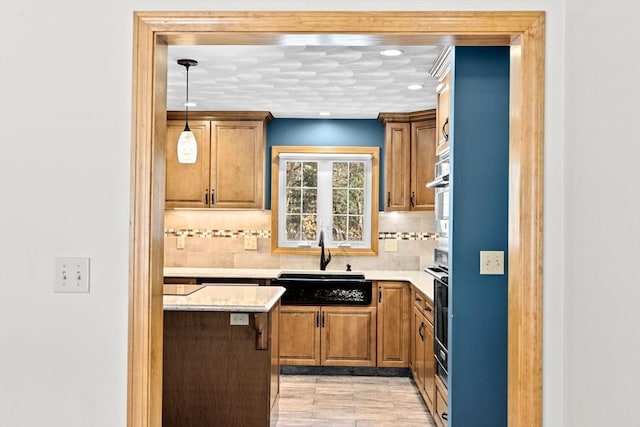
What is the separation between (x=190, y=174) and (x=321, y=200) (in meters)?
1.31

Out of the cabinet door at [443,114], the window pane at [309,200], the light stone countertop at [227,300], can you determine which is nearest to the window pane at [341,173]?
the window pane at [309,200]

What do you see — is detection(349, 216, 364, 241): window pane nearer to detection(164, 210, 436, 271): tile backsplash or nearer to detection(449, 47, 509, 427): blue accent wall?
detection(164, 210, 436, 271): tile backsplash

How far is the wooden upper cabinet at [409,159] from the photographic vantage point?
5.31 meters

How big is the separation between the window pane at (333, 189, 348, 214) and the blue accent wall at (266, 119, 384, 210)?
1.19 ft

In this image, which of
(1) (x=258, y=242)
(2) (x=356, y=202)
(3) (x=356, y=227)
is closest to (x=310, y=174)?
(2) (x=356, y=202)

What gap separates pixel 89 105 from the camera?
1888 millimetres

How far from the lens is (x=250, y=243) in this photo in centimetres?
575

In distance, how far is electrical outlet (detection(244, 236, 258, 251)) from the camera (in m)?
5.74

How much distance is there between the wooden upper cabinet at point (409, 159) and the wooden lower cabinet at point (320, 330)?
3.53 ft

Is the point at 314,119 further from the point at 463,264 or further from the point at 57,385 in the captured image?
the point at 57,385

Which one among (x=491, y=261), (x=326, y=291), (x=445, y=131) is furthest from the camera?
(x=326, y=291)

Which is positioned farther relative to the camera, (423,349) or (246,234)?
(246,234)

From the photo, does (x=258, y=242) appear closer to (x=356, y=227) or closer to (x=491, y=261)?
(x=356, y=227)
